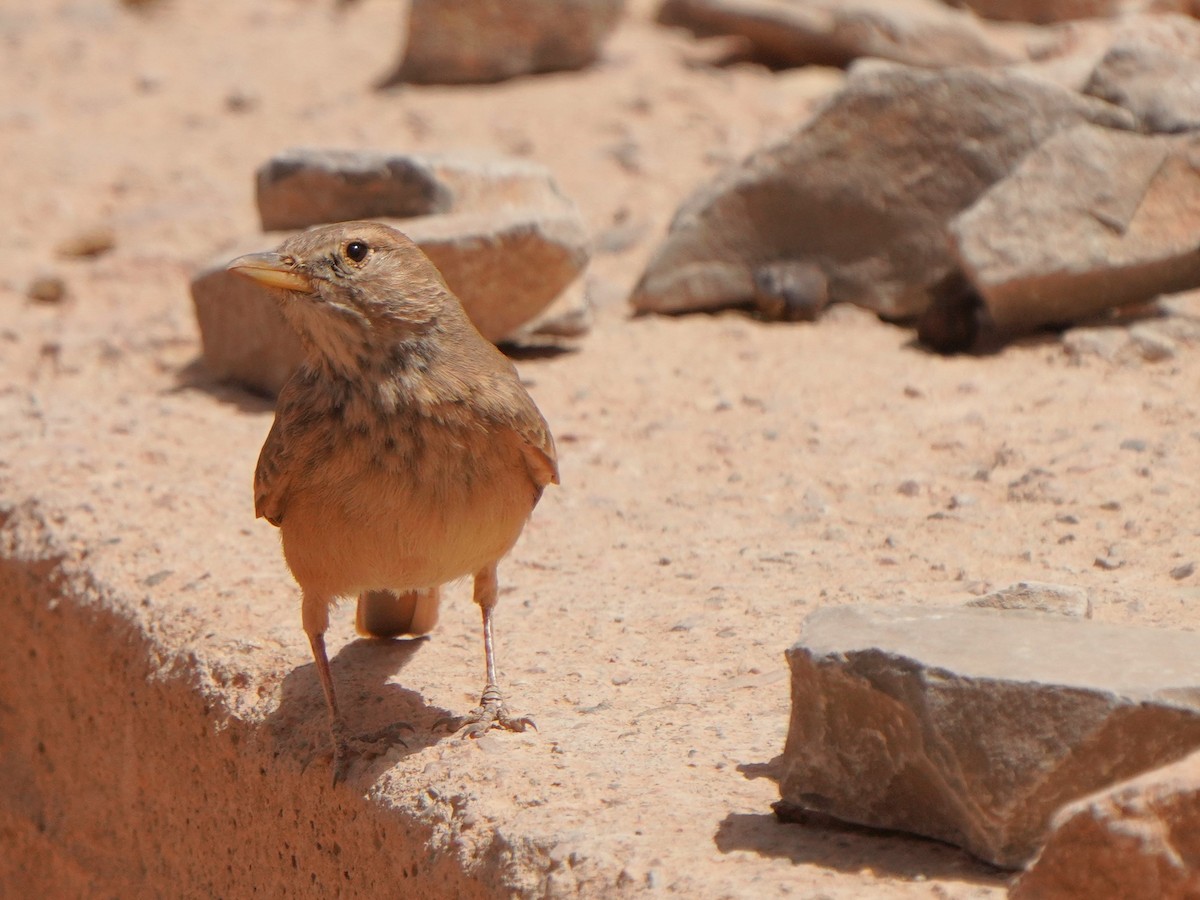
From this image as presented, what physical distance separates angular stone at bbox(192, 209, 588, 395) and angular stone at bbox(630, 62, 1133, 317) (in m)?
0.73

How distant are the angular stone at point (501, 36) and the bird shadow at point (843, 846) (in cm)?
715

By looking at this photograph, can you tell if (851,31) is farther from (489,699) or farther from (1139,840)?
(1139,840)

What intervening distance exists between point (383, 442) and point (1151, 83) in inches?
174

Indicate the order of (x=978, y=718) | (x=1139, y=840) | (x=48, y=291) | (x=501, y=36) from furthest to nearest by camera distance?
(x=501, y=36)
(x=48, y=291)
(x=978, y=718)
(x=1139, y=840)

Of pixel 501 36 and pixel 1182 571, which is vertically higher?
pixel 1182 571

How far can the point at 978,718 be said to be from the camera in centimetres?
271

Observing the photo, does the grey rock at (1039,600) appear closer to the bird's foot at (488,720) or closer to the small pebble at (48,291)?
the bird's foot at (488,720)

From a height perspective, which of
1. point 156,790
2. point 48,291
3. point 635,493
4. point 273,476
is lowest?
point 48,291

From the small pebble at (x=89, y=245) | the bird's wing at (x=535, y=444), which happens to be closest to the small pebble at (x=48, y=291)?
the small pebble at (x=89, y=245)

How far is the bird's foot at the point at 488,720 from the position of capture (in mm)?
3561

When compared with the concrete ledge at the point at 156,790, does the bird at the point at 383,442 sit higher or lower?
higher

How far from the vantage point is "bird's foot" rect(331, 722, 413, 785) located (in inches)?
141

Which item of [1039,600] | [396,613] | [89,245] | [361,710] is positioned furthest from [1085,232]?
[89,245]

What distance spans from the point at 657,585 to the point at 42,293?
428 centimetres
